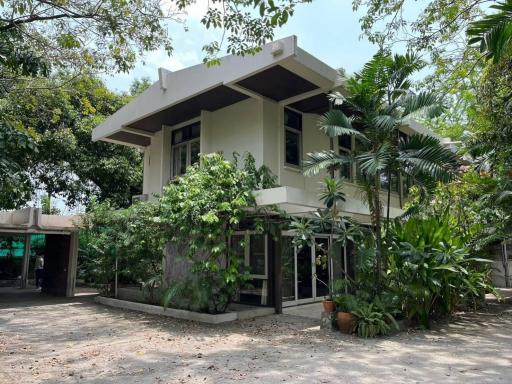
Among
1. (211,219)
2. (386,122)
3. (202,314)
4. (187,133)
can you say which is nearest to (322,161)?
(386,122)

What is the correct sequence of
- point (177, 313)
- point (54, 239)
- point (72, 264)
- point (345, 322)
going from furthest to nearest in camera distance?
point (54, 239) < point (72, 264) < point (177, 313) < point (345, 322)

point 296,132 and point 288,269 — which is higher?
point 296,132

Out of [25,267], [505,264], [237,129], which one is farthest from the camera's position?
[25,267]

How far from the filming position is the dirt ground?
5578 mm

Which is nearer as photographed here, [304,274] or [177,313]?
[177,313]

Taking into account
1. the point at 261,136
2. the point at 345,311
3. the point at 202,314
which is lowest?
the point at 202,314

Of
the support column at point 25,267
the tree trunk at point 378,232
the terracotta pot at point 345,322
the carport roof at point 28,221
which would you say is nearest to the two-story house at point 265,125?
the tree trunk at point 378,232

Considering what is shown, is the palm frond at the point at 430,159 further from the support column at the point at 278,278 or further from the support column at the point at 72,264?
the support column at the point at 72,264

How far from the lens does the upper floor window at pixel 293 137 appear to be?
38.4 ft

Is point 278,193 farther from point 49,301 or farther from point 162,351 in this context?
point 49,301

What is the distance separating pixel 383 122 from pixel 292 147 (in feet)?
12.1

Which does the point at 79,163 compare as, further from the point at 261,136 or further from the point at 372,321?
the point at 372,321

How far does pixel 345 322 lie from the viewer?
840 cm

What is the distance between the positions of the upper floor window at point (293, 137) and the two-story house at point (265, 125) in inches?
1.1
